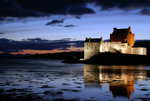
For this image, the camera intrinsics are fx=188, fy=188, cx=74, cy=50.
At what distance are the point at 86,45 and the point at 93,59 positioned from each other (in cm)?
537

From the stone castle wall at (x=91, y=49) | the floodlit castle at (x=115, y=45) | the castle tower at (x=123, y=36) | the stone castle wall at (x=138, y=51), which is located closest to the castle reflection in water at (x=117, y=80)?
the stone castle wall at (x=91, y=49)

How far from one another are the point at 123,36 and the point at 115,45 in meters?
10.5

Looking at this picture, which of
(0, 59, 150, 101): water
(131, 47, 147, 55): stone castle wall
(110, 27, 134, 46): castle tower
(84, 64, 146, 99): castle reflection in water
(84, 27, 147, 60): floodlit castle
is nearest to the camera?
(0, 59, 150, 101): water

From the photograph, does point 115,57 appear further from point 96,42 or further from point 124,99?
point 124,99

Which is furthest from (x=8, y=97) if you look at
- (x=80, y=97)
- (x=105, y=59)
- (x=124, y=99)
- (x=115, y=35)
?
(x=115, y=35)

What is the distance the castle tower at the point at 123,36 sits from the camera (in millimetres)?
77375

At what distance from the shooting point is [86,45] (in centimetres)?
6438

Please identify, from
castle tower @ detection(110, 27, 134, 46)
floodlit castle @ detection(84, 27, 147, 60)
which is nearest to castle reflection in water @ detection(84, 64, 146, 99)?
floodlit castle @ detection(84, 27, 147, 60)

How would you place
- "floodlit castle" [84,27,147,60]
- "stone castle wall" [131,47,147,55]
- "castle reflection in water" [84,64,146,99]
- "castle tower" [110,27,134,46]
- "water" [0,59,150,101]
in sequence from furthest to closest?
"castle tower" [110,27,134,46] → "stone castle wall" [131,47,147,55] → "floodlit castle" [84,27,147,60] → "castle reflection in water" [84,64,146,99] → "water" [0,59,150,101]

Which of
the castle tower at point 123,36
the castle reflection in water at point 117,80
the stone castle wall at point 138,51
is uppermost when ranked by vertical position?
the castle tower at point 123,36

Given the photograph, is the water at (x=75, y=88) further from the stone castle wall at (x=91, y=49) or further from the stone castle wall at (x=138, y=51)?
the stone castle wall at (x=138, y=51)

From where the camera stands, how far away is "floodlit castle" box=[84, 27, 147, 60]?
63594 millimetres

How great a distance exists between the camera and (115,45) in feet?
228

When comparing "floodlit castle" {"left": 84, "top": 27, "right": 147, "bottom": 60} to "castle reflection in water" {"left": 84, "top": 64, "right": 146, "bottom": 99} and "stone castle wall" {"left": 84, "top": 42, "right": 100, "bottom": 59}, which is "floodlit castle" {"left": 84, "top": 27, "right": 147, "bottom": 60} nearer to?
"stone castle wall" {"left": 84, "top": 42, "right": 100, "bottom": 59}
